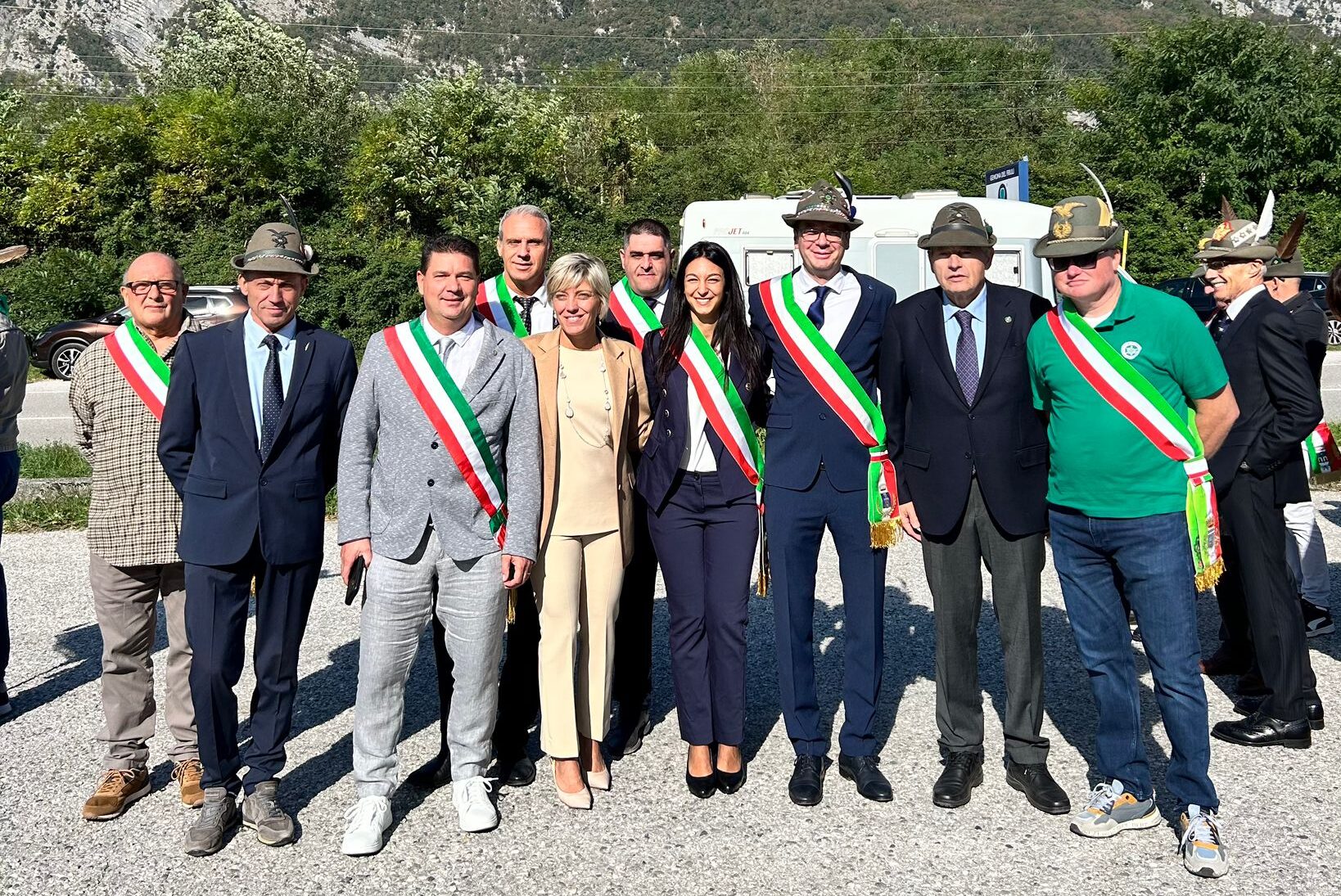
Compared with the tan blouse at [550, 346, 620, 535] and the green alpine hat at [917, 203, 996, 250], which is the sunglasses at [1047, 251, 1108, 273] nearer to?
the green alpine hat at [917, 203, 996, 250]

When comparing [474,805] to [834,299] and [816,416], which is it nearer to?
[816,416]

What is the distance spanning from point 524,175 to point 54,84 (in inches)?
613

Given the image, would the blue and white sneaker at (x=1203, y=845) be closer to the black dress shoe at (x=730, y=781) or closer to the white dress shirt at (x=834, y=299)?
the black dress shoe at (x=730, y=781)

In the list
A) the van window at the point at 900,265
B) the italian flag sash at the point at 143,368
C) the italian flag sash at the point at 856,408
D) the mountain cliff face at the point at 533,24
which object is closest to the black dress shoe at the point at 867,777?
the italian flag sash at the point at 856,408

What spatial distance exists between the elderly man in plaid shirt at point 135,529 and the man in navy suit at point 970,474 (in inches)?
105

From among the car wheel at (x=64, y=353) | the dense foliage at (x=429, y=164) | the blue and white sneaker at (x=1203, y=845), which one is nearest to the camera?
the blue and white sneaker at (x=1203, y=845)

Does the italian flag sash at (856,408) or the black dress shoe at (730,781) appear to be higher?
the italian flag sash at (856,408)

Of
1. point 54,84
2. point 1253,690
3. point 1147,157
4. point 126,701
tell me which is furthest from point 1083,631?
point 54,84

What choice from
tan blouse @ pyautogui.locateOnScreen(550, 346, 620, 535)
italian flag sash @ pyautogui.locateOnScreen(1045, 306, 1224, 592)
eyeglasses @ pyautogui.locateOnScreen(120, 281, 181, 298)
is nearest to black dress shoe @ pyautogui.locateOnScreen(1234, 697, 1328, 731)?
italian flag sash @ pyautogui.locateOnScreen(1045, 306, 1224, 592)

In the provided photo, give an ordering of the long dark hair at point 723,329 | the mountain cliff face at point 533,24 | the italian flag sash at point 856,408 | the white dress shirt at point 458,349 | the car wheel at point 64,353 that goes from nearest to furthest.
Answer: the white dress shirt at point 458,349 < the italian flag sash at point 856,408 < the long dark hair at point 723,329 < the car wheel at point 64,353 < the mountain cliff face at point 533,24

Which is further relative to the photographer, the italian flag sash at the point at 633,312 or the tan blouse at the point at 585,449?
the italian flag sash at the point at 633,312

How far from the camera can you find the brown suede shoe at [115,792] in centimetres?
418

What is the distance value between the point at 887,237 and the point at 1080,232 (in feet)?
28.7

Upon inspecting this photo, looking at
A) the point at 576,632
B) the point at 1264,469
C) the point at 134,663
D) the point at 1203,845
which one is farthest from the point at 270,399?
the point at 1264,469
